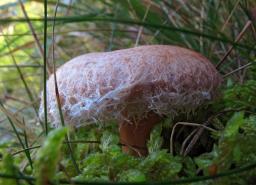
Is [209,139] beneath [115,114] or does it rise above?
beneath

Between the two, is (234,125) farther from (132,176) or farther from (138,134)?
(138,134)

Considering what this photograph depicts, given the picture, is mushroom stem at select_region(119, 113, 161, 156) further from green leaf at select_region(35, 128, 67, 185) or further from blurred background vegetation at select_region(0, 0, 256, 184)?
green leaf at select_region(35, 128, 67, 185)

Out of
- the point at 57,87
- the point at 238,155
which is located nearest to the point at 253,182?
the point at 238,155

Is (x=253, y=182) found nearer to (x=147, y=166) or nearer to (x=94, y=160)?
(x=147, y=166)

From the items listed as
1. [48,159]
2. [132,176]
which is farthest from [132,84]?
[48,159]

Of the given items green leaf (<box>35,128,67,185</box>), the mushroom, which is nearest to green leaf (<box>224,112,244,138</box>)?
the mushroom

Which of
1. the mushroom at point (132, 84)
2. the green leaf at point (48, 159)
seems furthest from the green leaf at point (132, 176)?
the green leaf at point (48, 159)
